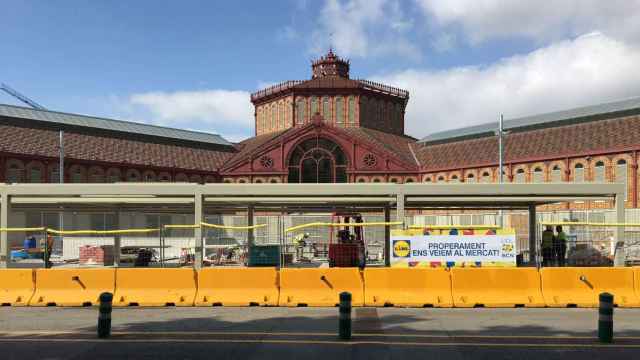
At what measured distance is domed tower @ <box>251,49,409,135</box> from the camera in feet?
199

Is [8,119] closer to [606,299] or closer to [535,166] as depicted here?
[535,166]

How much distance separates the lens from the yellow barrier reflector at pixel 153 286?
14.6 m

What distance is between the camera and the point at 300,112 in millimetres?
61094

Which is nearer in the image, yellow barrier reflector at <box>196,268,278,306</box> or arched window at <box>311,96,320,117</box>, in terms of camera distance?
yellow barrier reflector at <box>196,268,278,306</box>

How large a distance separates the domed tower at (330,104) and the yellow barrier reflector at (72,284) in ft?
148

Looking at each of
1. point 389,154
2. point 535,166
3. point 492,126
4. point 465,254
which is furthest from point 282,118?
point 465,254

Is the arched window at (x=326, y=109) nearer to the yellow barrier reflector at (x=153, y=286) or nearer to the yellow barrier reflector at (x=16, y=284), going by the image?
the yellow barrier reflector at (x=153, y=286)

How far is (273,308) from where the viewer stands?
14.2 metres

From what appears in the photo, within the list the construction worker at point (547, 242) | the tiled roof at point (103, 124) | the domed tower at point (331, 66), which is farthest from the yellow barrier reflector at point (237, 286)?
the domed tower at point (331, 66)

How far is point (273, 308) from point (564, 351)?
23.7 feet

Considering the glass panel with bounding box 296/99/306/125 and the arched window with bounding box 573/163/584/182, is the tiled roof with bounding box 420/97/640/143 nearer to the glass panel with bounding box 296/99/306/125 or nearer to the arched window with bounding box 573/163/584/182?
the arched window with bounding box 573/163/584/182

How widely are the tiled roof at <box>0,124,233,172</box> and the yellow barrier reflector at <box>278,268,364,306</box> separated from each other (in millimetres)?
39149

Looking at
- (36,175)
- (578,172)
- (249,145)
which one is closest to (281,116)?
(249,145)

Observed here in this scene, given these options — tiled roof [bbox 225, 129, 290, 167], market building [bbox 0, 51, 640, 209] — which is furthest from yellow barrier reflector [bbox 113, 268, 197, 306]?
tiled roof [bbox 225, 129, 290, 167]
